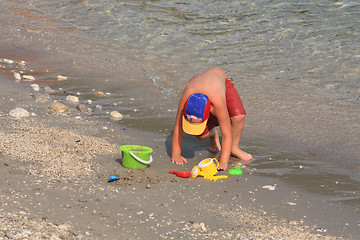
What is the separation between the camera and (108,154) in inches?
201

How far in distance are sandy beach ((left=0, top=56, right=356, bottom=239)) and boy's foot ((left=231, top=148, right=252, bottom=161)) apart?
255 mm

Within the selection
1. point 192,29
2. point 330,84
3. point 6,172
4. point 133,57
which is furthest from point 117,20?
point 6,172

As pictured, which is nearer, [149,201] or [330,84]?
[149,201]

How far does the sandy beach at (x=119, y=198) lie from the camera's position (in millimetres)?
3361

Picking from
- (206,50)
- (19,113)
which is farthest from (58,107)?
(206,50)

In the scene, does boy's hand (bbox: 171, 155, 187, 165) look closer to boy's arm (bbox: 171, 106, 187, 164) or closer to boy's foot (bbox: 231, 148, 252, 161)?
boy's arm (bbox: 171, 106, 187, 164)

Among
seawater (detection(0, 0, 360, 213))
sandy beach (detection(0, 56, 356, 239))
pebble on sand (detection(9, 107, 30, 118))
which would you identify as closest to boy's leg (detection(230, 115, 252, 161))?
seawater (detection(0, 0, 360, 213))

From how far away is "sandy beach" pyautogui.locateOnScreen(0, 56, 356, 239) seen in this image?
336cm

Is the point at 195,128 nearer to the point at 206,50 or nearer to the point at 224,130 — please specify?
the point at 224,130

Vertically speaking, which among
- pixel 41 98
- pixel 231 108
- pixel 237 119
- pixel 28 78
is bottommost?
pixel 28 78

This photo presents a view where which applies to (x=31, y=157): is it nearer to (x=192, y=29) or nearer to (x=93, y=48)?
(x=93, y=48)

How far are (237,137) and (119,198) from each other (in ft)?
6.79

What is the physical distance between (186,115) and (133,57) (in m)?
5.97

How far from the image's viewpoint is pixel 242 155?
→ 5461mm
